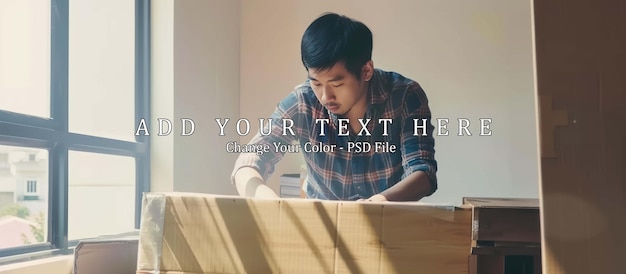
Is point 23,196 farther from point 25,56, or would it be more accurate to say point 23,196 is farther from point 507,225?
point 507,225

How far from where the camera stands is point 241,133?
7.12 feet

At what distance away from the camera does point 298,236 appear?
127cm

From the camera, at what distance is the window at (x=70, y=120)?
72.1 inches

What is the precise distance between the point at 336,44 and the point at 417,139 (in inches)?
16.3

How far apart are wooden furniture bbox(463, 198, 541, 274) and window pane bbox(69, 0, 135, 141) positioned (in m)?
1.44

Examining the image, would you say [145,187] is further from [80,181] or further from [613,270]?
[613,270]

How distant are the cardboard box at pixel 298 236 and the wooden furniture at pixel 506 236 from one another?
12.2 inches

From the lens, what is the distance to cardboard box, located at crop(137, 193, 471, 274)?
123cm

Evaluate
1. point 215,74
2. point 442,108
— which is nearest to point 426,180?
point 442,108

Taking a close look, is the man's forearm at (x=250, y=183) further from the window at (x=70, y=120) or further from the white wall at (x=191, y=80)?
the window at (x=70, y=120)

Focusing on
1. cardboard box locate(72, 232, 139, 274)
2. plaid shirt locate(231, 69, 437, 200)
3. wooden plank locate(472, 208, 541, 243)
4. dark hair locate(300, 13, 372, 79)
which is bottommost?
cardboard box locate(72, 232, 139, 274)

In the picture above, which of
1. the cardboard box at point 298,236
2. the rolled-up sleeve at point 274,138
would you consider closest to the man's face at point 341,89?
the rolled-up sleeve at point 274,138

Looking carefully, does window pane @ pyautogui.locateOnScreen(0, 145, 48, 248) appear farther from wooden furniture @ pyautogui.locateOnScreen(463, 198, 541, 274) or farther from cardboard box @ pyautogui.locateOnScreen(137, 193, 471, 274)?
wooden furniture @ pyautogui.locateOnScreen(463, 198, 541, 274)

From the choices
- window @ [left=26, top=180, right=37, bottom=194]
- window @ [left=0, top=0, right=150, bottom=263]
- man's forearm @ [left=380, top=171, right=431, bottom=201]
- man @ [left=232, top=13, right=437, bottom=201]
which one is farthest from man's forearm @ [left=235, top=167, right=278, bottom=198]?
window @ [left=26, top=180, right=37, bottom=194]
